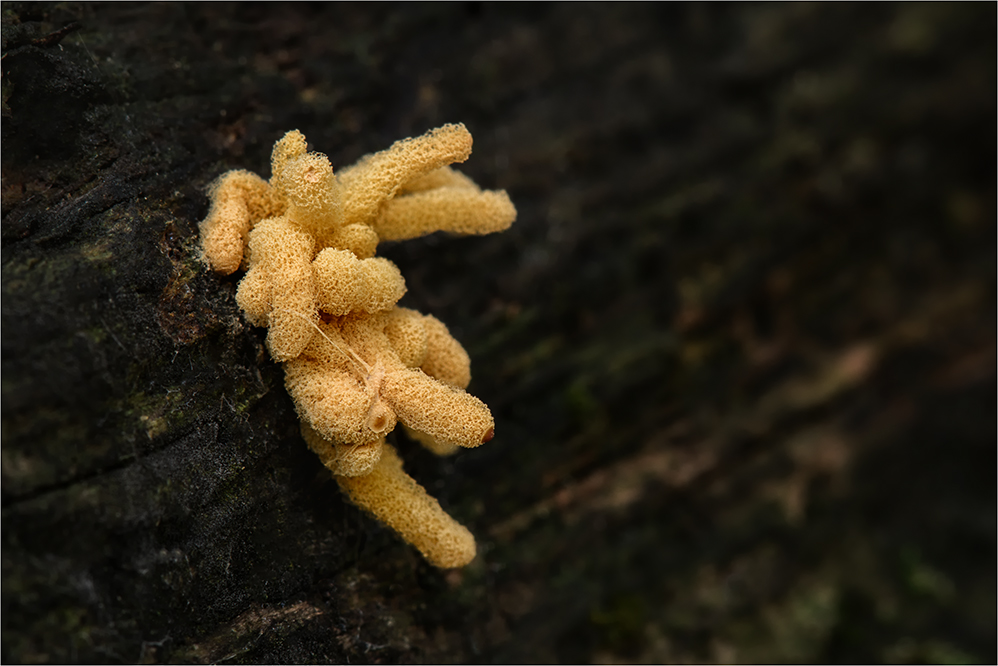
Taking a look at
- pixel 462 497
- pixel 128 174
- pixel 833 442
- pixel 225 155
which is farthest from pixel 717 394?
pixel 128 174

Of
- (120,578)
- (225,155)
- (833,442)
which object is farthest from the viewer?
(833,442)

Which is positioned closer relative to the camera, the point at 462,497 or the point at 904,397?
the point at 462,497

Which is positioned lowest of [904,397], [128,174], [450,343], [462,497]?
[904,397]

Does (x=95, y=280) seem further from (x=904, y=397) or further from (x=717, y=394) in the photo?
(x=904, y=397)

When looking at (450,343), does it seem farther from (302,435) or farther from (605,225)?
(605,225)

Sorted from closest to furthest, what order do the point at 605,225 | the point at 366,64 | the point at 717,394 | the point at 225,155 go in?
the point at 225,155 → the point at 366,64 → the point at 605,225 → the point at 717,394

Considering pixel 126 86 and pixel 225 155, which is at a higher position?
pixel 126 86

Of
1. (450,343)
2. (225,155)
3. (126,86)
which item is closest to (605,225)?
(450,343)
